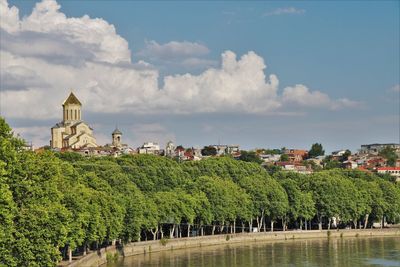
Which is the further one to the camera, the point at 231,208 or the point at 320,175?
the point at 320,175

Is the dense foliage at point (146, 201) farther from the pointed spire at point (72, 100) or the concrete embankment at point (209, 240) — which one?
the pointed spire at point (72, 100)

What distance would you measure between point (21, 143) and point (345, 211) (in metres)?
63.6

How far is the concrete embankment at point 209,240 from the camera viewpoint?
66625 millimetres

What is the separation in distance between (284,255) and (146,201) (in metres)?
14.4

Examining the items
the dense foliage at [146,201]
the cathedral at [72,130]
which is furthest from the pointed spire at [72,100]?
the dense foliage at [146,201]

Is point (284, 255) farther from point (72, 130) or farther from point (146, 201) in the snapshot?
point (72, 130)

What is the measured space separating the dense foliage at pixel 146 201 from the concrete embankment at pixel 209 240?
4.02 feet

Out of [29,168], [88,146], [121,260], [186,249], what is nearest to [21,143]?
[29,168]

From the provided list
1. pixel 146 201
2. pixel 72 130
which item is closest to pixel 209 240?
pixel 146 201

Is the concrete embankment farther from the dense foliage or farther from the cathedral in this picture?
the cathedral

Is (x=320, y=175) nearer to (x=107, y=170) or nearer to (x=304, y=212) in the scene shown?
(x=304, y=212)

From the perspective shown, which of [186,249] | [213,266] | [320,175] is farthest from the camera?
[320,175]

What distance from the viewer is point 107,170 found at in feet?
290

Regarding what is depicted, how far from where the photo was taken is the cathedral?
188625 mm
